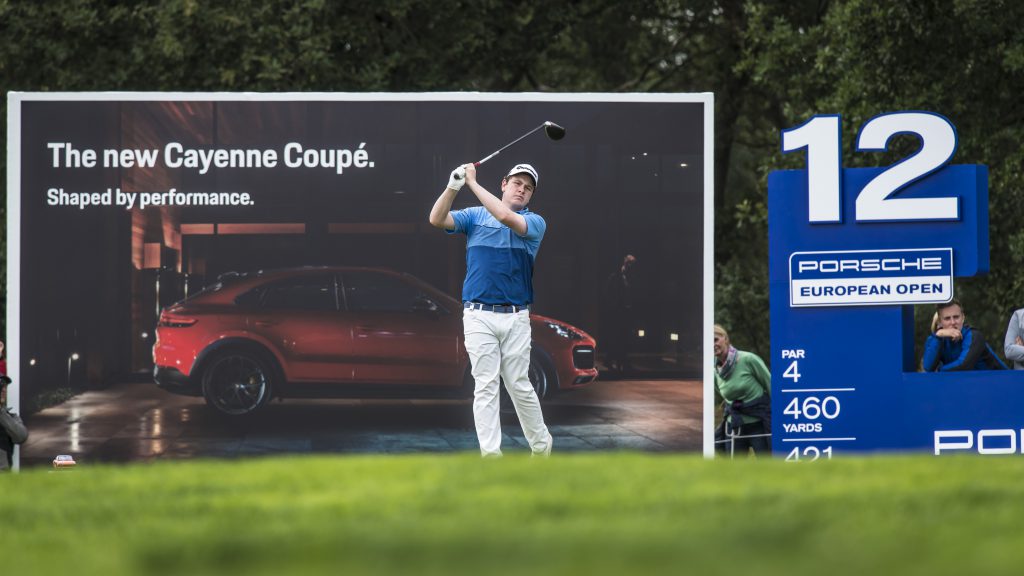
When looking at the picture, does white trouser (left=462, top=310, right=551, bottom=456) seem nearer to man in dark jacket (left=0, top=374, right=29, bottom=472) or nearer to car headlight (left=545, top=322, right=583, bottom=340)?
car headlight (left=545, top=322, right=583, bottom=340)

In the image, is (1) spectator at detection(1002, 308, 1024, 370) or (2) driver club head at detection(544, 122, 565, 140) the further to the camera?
(1) spectator at detection(1002, 308, 1024, 370)

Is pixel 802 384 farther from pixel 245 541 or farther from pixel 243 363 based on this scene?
pixel 245 541

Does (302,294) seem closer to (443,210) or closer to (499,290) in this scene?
(443,210)

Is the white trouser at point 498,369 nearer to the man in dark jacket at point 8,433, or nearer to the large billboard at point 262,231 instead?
the large billboard at point 262,231

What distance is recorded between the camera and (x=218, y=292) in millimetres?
10570

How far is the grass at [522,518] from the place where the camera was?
3688 millimetres

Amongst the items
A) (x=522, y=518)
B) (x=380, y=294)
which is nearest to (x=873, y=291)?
(x=380, y=294)

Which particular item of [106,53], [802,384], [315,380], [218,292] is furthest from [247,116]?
[106,53]

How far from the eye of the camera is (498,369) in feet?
30.5

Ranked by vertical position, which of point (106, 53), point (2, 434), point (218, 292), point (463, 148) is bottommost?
point (2, 434)

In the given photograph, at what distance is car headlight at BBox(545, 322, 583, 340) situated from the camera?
10766mm

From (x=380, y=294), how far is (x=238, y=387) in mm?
1233

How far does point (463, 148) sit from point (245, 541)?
6.91m

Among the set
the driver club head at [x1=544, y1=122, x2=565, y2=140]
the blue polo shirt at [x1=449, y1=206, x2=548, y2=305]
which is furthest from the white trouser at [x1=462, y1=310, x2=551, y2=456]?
the driver club head at [x1=544, y1=122, x2=565, y2=140]
